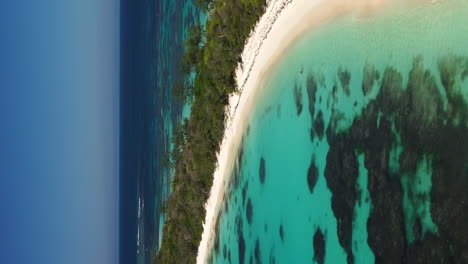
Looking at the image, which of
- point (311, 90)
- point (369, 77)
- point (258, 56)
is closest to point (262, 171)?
point (311, 90)

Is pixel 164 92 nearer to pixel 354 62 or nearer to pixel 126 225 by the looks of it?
pixel 126 225

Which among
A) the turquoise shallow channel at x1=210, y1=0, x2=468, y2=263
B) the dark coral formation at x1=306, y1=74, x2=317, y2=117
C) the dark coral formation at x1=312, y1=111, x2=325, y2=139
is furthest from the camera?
the dark coral formation at x1=306, y1=74, x2=317, y2=117

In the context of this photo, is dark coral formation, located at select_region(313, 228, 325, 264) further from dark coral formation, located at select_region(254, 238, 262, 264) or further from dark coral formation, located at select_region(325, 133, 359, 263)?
dark coral formation, located at select_region(254, 238, 262, 264)

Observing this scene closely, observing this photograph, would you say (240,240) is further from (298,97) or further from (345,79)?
(345,79)

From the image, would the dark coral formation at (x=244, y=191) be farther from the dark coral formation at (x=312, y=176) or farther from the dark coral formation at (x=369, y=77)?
the dark coral formation at (x=369, y=77)

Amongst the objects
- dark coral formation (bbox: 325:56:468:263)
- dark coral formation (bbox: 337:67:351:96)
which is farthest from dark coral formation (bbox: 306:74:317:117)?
dark coral formation (bbox: 325:56:468:263)
